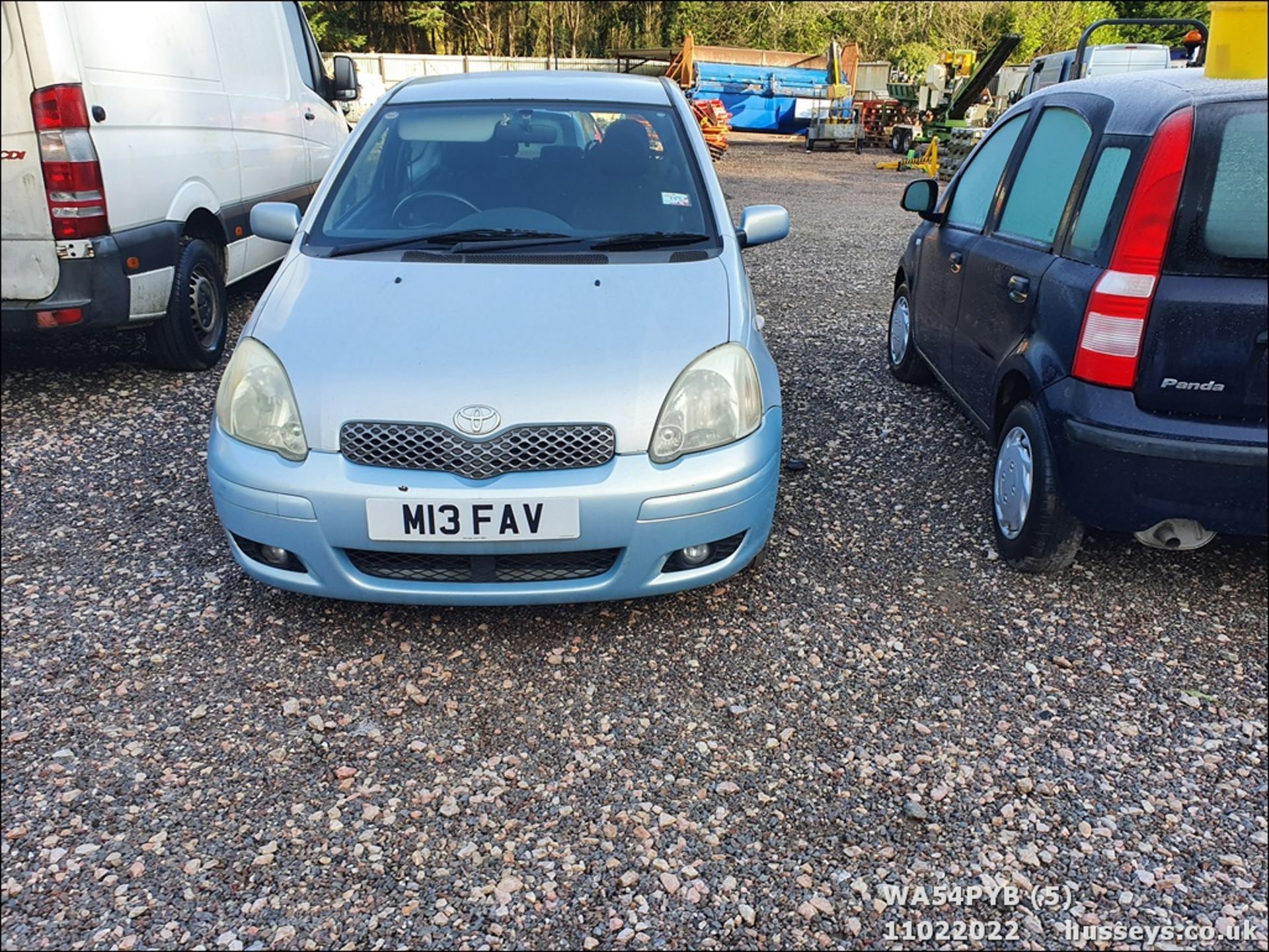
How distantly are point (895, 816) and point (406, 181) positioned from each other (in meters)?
2.83

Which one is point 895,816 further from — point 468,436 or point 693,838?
point 468,436

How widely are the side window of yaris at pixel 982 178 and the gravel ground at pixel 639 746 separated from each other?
1277 mm

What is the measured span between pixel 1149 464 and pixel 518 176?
2.54 metres

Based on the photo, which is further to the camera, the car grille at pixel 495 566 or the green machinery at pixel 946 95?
the green machinery at pixel 946 95

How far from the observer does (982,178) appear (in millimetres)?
4168

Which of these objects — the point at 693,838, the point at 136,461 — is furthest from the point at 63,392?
the point at 693,838

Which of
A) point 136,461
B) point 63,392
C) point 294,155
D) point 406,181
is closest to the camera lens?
point 406,181

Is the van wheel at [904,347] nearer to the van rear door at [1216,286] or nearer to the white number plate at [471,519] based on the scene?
the van rear door at [1216,286]

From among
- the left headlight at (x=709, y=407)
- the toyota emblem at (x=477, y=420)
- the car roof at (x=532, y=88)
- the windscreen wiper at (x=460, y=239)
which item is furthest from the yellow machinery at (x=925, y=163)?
the toyota emblem at (x=477, y=420)

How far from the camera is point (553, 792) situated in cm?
229

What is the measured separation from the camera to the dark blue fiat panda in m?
1.00

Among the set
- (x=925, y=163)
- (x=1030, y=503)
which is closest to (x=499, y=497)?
(x=1030, y=503)

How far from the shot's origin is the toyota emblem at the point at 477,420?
2.55 metres

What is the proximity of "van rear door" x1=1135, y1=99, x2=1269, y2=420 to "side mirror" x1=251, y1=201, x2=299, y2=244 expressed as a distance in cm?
306
